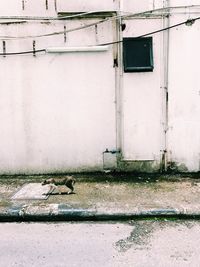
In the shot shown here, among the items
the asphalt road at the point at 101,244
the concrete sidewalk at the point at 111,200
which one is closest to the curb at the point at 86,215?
the concrete sidewalk at the point at 111,200

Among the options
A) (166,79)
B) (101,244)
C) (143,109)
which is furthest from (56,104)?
(101,244)

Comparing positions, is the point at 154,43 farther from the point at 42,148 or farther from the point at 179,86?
the point at 42,148

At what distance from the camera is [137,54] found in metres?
8.72

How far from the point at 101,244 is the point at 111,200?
5.27ft

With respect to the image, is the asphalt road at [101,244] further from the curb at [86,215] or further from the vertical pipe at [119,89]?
the vertical pipe at [119,89]

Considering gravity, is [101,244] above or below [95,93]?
below

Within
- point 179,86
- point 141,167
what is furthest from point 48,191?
point 179,86

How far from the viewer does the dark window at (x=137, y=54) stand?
28.6ft

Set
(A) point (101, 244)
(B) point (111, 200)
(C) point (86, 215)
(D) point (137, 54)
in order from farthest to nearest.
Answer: (D) point (137, 54) < (B) point (111, 200) < (C) point (86, 215) < (A) point (101, 244)

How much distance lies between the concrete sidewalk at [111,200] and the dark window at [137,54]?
2.27 metres

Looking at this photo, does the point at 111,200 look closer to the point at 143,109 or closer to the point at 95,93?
the point at 143,109

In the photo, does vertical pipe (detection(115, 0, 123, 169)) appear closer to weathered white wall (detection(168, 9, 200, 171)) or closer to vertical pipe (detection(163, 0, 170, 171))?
vertical pipe (detection(163, 0, 170, 171))

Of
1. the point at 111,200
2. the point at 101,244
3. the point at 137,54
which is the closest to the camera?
the point at 101,244

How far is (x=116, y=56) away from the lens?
8.80m
